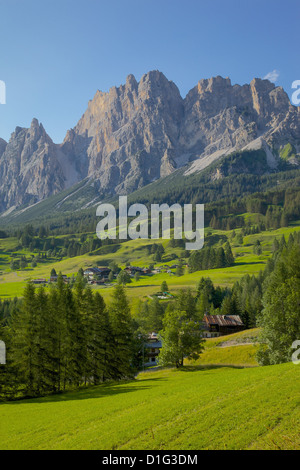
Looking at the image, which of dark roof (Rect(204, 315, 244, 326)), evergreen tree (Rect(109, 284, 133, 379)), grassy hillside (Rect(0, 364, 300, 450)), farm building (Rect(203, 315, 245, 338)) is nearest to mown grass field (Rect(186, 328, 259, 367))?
evergreen tree (Rect(109, 284, 133, 379))

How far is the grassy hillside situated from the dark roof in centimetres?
7706

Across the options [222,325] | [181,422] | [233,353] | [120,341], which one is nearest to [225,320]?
[222,325]

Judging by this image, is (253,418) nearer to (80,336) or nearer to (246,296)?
(80,336)

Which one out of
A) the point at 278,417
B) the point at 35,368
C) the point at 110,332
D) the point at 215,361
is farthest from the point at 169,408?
the point at 215,361

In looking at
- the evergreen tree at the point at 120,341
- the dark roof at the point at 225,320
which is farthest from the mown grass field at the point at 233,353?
the dark roof at the point at 225,320

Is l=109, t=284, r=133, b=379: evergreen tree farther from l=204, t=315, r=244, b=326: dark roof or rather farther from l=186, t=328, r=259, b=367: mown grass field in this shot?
l=204, t=315, r=244, b=326: dark roof

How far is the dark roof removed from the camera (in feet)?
337

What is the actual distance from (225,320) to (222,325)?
7.07 ft

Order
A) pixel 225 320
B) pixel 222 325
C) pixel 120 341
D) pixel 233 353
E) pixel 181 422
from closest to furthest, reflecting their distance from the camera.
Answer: pixel 181 422, pixel 120 341, pixel 233 353, pixel 222 325, pixel 225 320

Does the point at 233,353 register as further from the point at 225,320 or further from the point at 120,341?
the point at 225,320

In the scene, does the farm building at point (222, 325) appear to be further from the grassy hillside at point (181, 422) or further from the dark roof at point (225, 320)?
the grassy hillside at point (181, 422)

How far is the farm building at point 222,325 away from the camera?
4053 inches

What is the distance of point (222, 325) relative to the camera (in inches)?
4035

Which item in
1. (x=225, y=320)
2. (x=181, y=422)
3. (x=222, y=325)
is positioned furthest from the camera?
(x=225, y=320)
